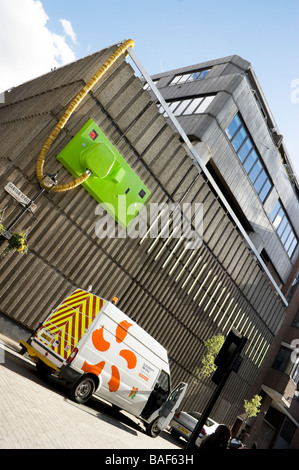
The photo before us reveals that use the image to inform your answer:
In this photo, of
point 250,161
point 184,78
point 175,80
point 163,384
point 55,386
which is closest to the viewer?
point 55,386

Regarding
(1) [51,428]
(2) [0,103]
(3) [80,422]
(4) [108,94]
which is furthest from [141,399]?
(2) [0,103]

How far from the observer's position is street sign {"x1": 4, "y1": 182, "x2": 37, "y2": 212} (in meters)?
9.14

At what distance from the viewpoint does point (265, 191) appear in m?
22.5

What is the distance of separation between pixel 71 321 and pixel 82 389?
→ 58.2 inches

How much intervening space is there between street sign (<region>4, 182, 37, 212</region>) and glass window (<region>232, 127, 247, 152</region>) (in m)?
13.5

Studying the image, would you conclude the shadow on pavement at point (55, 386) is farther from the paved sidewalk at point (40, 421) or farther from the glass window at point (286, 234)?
the glass window at point (286, 234)

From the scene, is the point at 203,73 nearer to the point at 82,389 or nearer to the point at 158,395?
the point at 158,395

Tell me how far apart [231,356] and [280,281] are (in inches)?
903

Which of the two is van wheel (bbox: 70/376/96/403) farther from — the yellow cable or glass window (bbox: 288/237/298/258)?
glass window (bbox: 288/237/298/258)

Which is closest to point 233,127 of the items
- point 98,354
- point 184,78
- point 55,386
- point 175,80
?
point 184,78

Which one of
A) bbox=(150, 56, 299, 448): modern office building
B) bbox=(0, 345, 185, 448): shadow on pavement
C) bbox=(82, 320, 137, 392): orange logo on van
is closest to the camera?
bbox=(0, 345, 185, 448): shadow on pavement

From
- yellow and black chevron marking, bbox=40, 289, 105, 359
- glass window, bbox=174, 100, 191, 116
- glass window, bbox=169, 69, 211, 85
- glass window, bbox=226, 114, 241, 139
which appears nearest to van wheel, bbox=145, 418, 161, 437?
yellow and black chevron marking, bbox=40, 289, 105, 359

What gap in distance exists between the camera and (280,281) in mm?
26141
